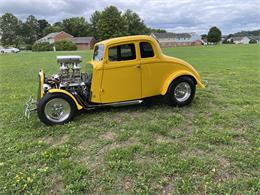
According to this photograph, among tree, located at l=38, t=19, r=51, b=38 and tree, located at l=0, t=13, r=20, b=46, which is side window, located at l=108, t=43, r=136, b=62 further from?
tree, located at l=38, t=19, r=51, b=38

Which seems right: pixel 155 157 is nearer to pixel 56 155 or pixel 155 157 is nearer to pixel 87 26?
pixel 56 155

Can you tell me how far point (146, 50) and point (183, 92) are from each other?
1389mm

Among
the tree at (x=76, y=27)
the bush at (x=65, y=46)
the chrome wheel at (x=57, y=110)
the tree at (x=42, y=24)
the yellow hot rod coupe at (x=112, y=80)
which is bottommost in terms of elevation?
the chrome wheel at (x=57, y=110)

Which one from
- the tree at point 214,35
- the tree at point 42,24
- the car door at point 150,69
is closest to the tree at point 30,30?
the tree at point 42,24

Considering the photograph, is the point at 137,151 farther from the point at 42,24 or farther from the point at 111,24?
the point at 42,24

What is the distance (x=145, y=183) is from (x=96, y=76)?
271 cm

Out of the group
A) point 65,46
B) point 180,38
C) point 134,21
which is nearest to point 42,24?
→ point 134,21

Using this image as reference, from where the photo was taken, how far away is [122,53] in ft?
16.9

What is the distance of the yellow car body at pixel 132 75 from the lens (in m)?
5.07

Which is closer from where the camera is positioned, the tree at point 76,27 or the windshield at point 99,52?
the windshield at point 99,52

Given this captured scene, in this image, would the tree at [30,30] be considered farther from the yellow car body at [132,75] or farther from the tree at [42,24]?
the yellow car body at [132,75]

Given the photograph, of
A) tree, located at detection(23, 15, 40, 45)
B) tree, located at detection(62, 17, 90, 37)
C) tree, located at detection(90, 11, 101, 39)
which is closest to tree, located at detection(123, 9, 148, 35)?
tree, located at detection(90, 11, 101, 39)

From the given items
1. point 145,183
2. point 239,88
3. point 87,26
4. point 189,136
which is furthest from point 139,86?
point 87,26

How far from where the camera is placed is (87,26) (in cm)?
8188
